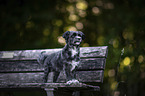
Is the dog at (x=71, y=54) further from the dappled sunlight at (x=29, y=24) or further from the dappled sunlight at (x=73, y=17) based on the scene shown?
the dappled sunlight at (x=73, y=17)

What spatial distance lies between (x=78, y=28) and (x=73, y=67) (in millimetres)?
6198

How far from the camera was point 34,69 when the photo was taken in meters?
3.76

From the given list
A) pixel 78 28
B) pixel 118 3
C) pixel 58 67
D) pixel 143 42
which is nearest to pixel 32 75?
pixel 58 67

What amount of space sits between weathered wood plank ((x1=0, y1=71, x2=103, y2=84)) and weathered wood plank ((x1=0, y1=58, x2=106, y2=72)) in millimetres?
78

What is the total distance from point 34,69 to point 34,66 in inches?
2.1

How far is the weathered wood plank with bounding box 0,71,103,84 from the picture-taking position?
133 inches

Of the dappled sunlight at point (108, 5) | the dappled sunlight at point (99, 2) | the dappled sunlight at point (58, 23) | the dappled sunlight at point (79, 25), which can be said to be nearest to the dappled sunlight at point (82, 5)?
the dappled sunlight at point (99, 2)

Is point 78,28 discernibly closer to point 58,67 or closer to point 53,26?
point 53,26

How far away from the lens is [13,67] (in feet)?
12.8

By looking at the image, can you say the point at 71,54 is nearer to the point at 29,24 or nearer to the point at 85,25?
the point at 29,24

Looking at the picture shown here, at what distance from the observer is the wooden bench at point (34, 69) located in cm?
336

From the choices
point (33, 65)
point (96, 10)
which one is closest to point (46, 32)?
point (96, 10)

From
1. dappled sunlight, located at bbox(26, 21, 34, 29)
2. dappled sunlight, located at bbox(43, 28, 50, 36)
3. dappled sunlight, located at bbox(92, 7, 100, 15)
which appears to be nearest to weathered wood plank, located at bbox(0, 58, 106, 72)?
dappled sunlight, located at bbox(26, 21, 34, 29)

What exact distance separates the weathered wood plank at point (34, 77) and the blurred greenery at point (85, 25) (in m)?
2.32
